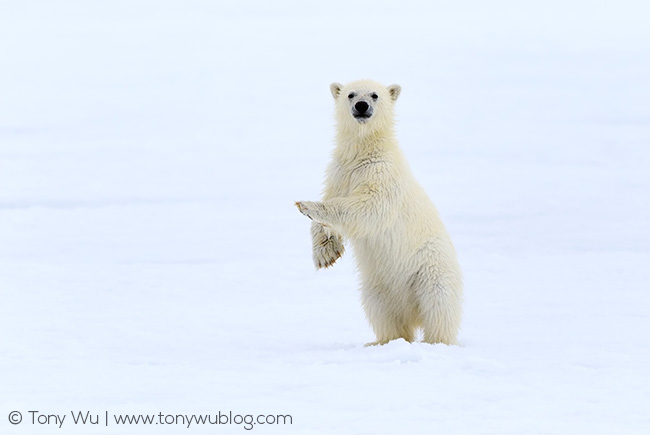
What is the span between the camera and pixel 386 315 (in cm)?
617

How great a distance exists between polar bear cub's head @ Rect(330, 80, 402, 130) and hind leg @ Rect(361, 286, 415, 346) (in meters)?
0.99

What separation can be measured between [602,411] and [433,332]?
181 cm

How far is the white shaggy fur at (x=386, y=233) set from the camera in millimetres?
5855

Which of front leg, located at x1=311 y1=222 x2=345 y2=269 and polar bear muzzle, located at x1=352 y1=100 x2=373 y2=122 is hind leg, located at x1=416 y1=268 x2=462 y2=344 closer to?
front leg, located at x1=311 y1=222 x2=345 y2=269

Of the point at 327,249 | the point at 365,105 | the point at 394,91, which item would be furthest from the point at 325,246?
the point at 394,91

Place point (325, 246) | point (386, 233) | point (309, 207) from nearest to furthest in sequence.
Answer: point (309, 207) < point (386, 233) < point (325, 246)

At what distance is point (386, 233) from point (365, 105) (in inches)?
29.7

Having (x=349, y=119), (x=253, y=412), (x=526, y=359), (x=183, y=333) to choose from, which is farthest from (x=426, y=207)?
(x=253, y=412)

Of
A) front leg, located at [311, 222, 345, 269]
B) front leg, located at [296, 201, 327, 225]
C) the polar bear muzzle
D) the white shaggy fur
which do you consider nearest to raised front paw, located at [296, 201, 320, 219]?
front leg, located at [296, 201, 327, 225]

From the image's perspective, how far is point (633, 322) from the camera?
6934mm

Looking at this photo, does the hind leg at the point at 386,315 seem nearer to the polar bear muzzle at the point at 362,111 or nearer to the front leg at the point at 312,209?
the front leg at the point at 312,209

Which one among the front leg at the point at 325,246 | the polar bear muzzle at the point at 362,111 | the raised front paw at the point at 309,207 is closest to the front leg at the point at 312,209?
the raised front paw at the point at 309,207

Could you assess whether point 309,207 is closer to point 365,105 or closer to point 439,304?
point 365,105

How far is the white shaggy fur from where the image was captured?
586 cm
